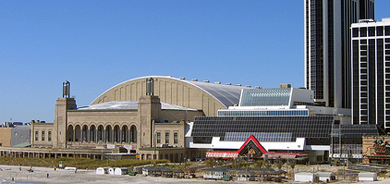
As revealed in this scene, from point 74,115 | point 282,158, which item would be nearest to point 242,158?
point 282,158

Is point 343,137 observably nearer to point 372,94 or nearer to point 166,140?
point 372,94

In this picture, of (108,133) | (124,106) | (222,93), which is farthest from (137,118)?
(222,93)

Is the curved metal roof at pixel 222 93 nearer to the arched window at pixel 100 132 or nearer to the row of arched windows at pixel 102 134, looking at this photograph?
the row of arched windows at pixel 102 134

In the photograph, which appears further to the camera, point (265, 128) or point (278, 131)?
point (265, 128)

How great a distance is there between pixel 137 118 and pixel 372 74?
61565 millimetres

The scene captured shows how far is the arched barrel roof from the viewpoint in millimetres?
179625

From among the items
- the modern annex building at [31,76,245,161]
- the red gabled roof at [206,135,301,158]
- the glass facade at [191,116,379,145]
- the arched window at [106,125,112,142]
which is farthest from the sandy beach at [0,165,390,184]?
the arched window at [106,125,112,142]

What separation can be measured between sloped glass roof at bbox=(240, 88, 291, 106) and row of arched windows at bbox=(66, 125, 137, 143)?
97.5ft

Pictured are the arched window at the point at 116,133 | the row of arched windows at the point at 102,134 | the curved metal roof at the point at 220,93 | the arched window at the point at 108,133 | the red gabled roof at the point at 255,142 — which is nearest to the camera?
the red gabled roof at the point at 255,142

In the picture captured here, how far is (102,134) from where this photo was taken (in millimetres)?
174375

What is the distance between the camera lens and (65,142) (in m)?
180

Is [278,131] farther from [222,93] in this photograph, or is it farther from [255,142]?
[222,93]

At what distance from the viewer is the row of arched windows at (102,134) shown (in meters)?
170

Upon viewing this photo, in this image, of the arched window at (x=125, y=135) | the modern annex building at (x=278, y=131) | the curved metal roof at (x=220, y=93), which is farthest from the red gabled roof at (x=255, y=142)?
the arched window at (x=125, y=135)
